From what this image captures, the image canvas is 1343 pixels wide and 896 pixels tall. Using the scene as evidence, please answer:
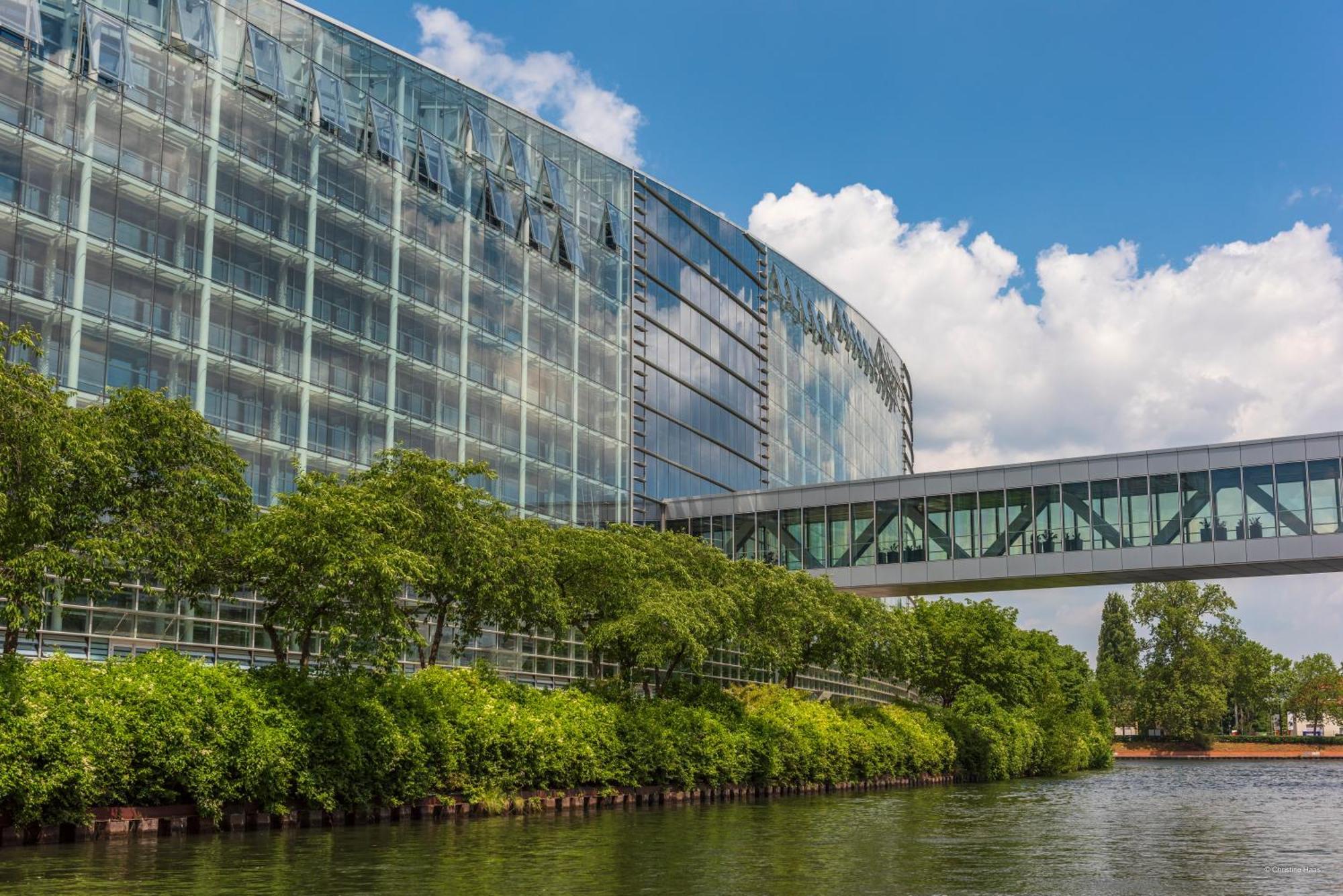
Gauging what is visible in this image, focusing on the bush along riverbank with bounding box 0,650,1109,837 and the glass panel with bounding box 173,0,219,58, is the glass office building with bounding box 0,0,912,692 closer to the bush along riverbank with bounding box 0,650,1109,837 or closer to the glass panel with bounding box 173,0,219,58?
the glass panel with bounding box 173,0,219,58

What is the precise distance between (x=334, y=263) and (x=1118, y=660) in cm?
14640

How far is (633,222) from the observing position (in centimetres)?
6856

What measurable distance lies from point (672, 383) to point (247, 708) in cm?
4497

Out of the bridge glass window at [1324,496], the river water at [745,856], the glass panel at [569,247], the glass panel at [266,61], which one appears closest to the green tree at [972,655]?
the bridge glass window at [1324,496]

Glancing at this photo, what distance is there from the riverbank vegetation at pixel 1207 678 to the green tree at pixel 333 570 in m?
97.7

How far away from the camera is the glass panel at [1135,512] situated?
2351 inches

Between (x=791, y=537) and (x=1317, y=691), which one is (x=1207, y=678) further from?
(x=791, y=537)

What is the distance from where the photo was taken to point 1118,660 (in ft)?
574

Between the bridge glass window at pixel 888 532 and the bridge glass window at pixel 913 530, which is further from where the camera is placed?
the bridge glass window at pixel 888 532

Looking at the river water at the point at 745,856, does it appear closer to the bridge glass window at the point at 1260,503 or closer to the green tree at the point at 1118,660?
the bridge glass window at the point at 1260,503

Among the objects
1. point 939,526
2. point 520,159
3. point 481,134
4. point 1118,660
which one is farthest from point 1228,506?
point 1118,660

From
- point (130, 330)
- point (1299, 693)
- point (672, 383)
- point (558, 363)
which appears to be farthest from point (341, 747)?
point (1299, 693)

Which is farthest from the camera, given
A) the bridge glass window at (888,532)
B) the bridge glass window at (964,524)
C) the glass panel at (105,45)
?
the bridge glass window at (888,532)

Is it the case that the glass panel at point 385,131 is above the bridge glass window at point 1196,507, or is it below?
above
